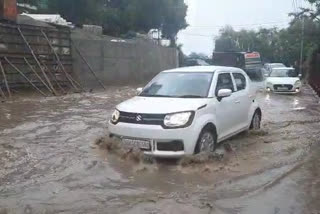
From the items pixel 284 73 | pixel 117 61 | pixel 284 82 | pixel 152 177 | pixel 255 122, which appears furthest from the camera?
pixel 117 61

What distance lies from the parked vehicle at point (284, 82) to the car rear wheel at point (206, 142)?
15.8 meters

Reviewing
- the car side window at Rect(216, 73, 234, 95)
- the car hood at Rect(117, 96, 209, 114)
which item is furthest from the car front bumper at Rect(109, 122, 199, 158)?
the car side window at Rect(216, 73, 234, 95)

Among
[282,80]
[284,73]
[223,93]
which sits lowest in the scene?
[282,80]

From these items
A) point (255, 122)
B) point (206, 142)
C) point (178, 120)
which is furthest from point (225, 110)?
point (255, 122)

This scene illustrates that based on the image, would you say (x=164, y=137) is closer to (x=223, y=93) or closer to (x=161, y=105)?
(x=161, y=105)

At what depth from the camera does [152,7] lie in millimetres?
40000

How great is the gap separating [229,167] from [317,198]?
62.4 inches

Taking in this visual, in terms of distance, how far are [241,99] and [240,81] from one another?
0.51m

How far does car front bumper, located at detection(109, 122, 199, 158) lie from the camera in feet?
21.6

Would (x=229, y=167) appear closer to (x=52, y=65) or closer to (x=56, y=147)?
(x=56, y=147)

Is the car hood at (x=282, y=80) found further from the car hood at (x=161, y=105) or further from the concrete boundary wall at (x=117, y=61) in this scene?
the car hood at (x=161, y=105)

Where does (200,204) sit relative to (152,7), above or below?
below

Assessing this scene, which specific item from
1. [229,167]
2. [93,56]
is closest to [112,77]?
[93,56]

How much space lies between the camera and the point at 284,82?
2225 cm
